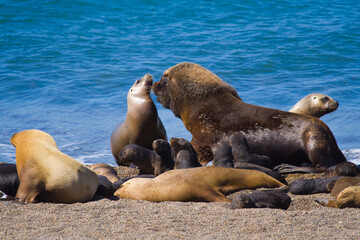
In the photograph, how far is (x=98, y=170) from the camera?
7.23m

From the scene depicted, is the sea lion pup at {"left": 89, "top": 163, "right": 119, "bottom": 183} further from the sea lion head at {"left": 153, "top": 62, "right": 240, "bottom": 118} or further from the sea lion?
the sea lion head at {"left": 153, "top": 62, "right": 240, "bottom": 118}

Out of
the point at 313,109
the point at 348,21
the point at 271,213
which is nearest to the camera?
the point at 271,213

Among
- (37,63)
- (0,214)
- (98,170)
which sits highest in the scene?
(0,214)

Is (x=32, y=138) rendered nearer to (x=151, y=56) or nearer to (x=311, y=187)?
(x=311, y=187)

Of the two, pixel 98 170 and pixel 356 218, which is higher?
pixel 356 218

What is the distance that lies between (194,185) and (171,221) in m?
0.99

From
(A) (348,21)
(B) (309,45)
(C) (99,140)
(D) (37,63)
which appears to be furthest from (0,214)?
(A) (348,21)

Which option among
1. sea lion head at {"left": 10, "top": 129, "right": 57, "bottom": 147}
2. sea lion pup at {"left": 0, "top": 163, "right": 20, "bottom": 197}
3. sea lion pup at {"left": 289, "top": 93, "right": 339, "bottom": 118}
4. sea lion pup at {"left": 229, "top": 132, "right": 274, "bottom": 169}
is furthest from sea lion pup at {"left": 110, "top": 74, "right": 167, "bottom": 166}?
sea lion pup at {"left": 0, "top": 163, "right": 20, "bottom": 197}

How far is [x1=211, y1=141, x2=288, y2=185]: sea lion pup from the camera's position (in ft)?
21.0

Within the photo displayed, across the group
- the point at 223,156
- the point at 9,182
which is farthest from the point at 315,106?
the point at 9,182

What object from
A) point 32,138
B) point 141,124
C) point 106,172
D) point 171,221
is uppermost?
point 32,138

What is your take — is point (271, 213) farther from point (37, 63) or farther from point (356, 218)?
point (37, 63)

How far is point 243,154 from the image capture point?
7.00m

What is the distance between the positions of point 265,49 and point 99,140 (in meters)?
8.93
